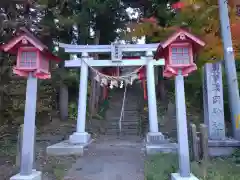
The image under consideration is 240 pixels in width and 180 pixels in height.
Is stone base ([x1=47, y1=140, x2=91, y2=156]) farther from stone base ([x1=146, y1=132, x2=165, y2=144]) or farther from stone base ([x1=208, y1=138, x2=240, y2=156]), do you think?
stone base ([x1=208, y1=138, x2=240, y2=156])

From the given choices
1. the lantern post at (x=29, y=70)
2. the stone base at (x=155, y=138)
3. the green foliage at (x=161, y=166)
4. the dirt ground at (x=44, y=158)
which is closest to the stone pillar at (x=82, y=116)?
the dirt ground at (x=44, y=158)

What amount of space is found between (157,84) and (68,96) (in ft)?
20.7

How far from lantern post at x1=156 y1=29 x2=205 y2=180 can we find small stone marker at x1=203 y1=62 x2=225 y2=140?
299 centimetres

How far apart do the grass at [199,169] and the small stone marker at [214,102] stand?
3.39ft

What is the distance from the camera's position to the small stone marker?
301 inches

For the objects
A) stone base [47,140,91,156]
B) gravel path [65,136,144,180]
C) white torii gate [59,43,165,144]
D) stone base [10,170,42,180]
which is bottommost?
gravel path [65,136,144,180]

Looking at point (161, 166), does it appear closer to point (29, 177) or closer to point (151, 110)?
point (29, 177)

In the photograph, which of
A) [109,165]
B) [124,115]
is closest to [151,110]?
[109,165]

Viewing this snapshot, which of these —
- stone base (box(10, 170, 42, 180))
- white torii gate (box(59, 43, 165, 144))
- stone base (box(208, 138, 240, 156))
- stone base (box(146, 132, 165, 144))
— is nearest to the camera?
stone base (box(10, 170, 42, 180))

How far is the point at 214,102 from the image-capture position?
7.76 m

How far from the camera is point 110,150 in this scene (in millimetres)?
8672

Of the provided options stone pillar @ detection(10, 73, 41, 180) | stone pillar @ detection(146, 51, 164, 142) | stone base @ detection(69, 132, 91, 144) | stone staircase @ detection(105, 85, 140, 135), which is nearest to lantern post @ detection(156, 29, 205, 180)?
stone pillar @ detection(10, 73, 41, 180)

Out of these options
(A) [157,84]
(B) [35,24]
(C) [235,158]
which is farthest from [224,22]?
(A) [157,84]

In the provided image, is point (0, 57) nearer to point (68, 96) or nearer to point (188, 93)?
point (68, 96)
